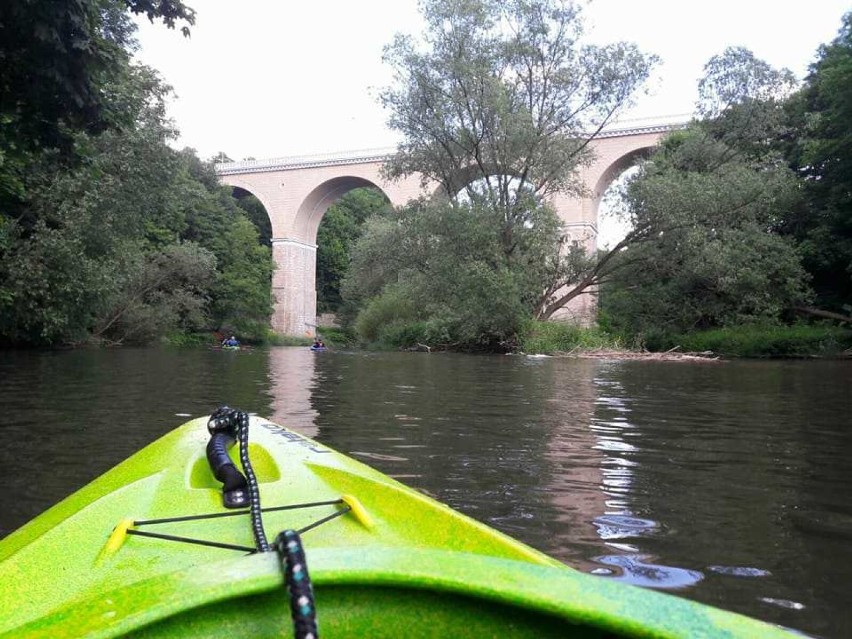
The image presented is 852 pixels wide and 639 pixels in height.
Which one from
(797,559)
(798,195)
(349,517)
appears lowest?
(797,559)

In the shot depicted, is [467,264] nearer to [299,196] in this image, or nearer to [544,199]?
Answer: [544,199]

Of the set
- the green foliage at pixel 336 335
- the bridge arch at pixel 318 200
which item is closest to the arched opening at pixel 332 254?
the green foliage at pixel 336 335

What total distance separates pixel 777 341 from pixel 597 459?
44.4 ft

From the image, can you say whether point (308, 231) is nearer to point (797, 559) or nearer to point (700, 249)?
point (700, 249)

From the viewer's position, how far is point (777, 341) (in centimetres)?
1473

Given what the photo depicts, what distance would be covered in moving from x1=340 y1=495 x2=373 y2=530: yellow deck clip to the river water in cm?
71

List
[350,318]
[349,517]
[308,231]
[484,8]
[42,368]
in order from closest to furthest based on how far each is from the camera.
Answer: [349,517], [42,368], [484,8], [308,231], [350,318]

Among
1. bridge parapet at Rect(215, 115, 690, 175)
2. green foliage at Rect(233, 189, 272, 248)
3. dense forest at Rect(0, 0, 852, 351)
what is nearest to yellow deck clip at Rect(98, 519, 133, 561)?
dense forest at Rect(0, 0, 852, 351)

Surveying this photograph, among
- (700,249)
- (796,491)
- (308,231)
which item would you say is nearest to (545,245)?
(700,249)

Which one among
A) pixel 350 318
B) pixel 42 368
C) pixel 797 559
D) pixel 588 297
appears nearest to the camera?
pixel 797 559

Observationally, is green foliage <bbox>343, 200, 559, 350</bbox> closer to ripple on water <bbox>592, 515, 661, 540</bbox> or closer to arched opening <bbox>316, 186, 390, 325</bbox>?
ripple on water <bbox>592, 515, 661, 540</bbox>

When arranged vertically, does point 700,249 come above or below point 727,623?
above

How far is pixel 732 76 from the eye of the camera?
17.0 m

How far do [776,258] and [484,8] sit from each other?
8.73m
